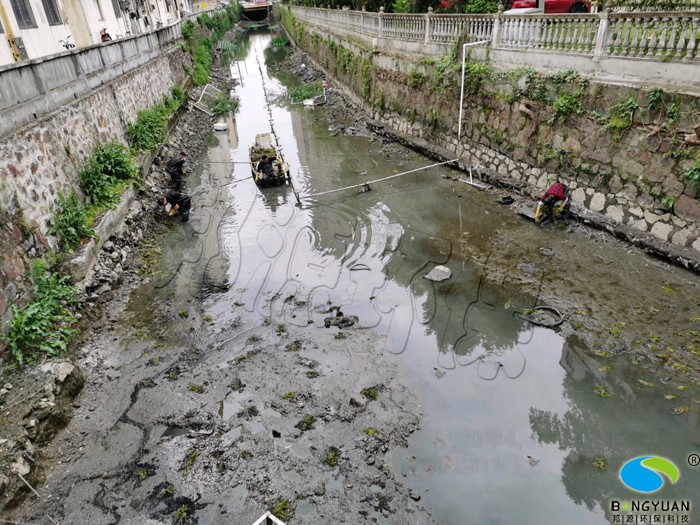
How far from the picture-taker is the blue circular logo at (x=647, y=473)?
18.3 ft

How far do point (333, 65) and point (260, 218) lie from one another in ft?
66.9

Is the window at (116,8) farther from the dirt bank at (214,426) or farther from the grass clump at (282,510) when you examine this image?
the grass clump at (282,510)

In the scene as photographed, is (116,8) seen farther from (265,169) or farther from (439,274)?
(439,274)

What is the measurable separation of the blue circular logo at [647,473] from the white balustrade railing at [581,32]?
25.8ft

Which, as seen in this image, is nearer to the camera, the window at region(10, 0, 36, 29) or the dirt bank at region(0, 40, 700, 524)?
the dirt bank at region(0, 40, 700, 524)

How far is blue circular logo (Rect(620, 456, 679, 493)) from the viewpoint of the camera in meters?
5.57

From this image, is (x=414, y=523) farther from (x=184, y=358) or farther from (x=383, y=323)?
(x=184, y=358)

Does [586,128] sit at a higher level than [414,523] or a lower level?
higher

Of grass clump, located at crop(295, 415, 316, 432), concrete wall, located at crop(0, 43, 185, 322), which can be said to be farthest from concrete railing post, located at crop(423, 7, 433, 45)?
grass clump, located at crop(295, 415, 316, 432)

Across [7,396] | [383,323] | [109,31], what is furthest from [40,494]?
[109,31]

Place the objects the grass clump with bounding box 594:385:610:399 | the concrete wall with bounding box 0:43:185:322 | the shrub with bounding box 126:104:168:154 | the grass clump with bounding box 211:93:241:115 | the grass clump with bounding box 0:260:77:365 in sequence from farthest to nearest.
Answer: the grass clump with bounding box 211:93:241:115 → the shrub with bounding box 126:104:168:154 → the concrete wall with bounding box 0:43:185:322 → the grass clump with bounding box 0:260:77:365 → the grass clump with bounding box 594:385:610:399

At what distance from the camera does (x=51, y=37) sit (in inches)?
729

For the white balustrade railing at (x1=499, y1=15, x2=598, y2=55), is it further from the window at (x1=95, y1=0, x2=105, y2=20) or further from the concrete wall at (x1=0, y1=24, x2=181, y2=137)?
the window at (x1=95, y1=0, x2=105, y2=20)

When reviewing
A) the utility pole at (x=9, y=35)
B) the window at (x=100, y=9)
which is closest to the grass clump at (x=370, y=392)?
the utility pole at (x=9, y=35)
